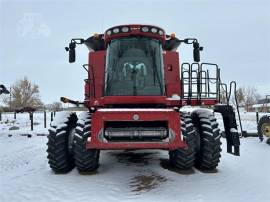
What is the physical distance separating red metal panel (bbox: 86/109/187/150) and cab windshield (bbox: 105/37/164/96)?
0.99 meters

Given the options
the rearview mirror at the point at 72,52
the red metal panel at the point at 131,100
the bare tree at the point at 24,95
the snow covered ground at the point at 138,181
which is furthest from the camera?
the bare tree at the point at 24,95

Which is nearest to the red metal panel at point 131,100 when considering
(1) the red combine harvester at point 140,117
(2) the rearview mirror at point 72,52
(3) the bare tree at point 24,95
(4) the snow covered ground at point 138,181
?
(1) the red combine harvester at point 140,117

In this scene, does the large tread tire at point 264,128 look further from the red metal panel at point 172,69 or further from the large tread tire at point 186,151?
the large tread tire at point 186,151

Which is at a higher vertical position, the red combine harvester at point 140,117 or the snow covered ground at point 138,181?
the red combine harvester at point 140,117

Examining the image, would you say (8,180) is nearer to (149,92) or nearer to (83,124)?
(83,124)

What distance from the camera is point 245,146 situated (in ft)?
39.6

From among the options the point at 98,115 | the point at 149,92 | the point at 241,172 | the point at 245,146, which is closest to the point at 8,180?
the point at 98,115

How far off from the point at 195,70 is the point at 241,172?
2.57 meters

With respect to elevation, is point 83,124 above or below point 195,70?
below

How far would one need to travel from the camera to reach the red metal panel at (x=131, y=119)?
656cm

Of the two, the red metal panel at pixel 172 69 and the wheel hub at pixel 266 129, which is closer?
the red metal panel at pixel 172 69

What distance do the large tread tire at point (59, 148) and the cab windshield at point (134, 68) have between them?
132 cm

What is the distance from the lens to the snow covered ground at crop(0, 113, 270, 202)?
5719 millimetres

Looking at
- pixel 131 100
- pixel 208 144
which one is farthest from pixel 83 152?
pixel 208 144
